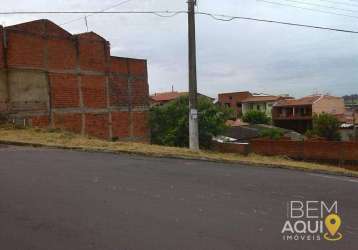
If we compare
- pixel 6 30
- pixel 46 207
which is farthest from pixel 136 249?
pixel 6 30

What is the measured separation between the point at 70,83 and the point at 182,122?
7.65m

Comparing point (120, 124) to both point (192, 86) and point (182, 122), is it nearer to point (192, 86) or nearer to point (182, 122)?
point (182, 122)

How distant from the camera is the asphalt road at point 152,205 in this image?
5.42 metres

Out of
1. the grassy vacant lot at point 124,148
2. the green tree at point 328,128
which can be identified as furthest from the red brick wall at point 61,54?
the green tree at point 328,128

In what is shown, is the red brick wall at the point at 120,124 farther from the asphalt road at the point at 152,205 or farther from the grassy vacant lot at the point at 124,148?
the asphalt road at the point at 152,205

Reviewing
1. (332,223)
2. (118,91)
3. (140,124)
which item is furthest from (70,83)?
(332,223)

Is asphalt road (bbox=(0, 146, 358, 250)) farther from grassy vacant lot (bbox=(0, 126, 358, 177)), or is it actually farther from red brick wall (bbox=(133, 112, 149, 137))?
red brick wall (bbox=(133, 112, 149, 137))

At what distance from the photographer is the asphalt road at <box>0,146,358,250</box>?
17.8 feet

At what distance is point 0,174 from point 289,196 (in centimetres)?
560

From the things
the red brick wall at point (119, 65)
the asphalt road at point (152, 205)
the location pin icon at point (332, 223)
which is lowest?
the location pin icon at point (332, 223)

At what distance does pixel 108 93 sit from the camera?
2973cm

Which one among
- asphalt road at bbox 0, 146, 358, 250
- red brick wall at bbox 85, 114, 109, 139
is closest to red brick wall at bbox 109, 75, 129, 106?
red brick wall at bbox 85, 114, 109, 139

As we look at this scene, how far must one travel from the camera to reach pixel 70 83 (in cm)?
2658

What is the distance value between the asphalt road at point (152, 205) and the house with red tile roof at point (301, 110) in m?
63.4
